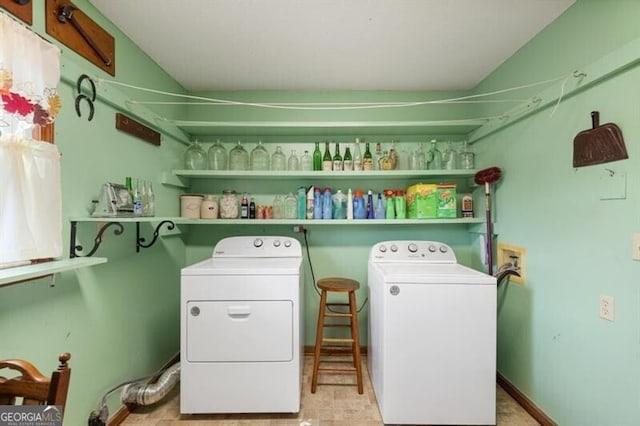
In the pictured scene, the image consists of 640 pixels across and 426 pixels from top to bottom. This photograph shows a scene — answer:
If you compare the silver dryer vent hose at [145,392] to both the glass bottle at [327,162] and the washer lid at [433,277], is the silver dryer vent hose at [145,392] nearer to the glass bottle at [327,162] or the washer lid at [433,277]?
the washer lid at [433,277]

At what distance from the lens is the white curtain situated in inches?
41.2

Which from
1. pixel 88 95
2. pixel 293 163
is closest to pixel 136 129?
pixel 88 95

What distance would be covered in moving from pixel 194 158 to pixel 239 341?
154 cm

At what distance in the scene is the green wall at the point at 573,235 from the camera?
1260 millimetres

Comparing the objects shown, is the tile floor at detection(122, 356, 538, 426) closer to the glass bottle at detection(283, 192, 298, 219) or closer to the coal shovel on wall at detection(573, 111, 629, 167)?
the glass bottle at detection(283, 192, 298, 219)

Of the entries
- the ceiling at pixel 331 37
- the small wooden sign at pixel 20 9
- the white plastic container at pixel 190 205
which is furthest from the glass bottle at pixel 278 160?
the small wooden sign at pixel 20 9

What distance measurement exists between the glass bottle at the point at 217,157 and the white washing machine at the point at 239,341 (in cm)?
104

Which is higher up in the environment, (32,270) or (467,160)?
(467,160)

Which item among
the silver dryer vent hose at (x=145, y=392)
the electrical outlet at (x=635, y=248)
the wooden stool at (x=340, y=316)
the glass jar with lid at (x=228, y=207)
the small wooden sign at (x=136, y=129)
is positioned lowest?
the silver dryer vent hose at (x=145, y=392)

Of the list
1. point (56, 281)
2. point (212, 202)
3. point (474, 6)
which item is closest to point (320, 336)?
point (212, 202)

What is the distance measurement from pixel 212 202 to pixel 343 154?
3.91ft

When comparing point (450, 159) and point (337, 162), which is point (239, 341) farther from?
point (450, 159)

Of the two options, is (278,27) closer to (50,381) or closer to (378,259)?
(378,259)

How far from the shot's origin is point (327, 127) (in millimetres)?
2326
